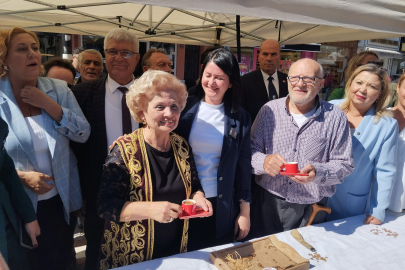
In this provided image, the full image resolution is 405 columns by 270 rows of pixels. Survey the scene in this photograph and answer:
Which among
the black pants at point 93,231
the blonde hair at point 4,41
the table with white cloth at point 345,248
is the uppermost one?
the blonde hair at point 4,41

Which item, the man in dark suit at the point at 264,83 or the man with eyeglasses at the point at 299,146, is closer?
the man with eyeglasses at the point at 299,146

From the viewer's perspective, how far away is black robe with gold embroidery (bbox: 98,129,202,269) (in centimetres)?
150

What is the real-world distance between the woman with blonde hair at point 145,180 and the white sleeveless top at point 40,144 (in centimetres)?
54

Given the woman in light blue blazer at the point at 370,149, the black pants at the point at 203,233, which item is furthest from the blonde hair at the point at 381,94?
the black pants at the point at 203,233

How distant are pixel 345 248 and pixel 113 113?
1.86 metres

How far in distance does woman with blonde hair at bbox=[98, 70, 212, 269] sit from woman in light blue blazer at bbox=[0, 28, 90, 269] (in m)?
0.51

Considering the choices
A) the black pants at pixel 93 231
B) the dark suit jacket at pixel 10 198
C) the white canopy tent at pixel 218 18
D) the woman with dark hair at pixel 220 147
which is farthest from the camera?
the black pants at pixel 93 231

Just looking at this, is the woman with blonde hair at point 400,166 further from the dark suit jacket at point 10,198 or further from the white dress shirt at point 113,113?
the dark suit jacket at point 10,198

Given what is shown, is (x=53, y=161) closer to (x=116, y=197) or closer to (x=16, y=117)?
(x=16, y=117)

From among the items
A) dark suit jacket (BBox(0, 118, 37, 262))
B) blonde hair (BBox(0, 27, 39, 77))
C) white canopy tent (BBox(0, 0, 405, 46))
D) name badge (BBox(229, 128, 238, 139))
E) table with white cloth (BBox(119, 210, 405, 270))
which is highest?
white canopy tent (BBox(0, 0, 405, 46))

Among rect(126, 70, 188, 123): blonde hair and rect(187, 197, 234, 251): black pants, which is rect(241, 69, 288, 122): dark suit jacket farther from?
rect(126, 70, 188, 123): blonde hair

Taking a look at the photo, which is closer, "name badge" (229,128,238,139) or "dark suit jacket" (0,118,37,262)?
"dark suit jacket" (0,118,37,262)

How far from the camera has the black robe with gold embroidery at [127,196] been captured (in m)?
1.50

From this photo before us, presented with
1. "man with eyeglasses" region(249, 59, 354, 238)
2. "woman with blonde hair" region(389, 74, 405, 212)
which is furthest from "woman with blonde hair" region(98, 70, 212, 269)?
"woman with blonde hair" region(389, 74, 405, 212)
